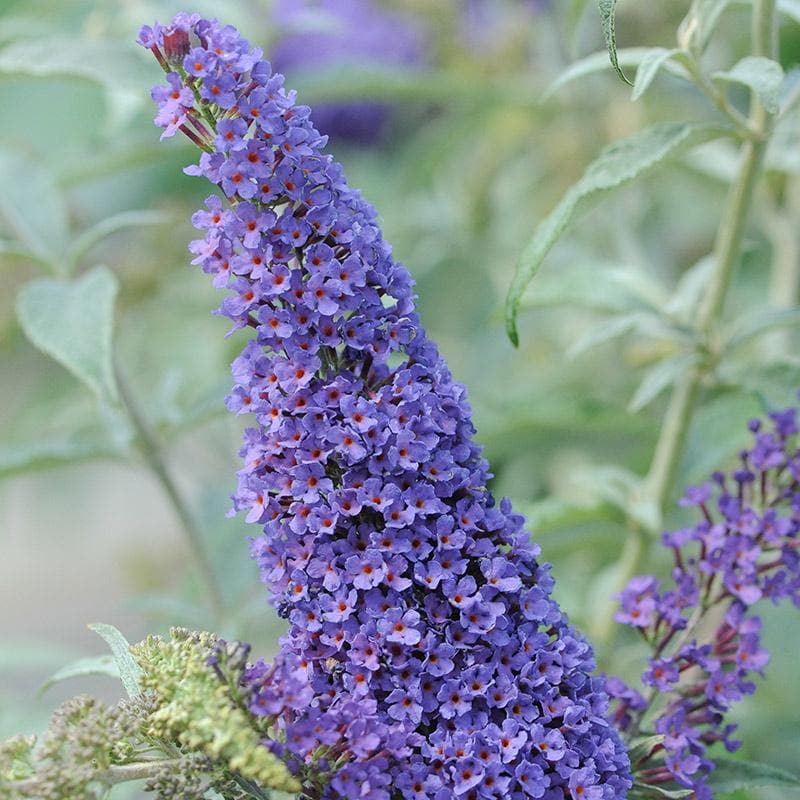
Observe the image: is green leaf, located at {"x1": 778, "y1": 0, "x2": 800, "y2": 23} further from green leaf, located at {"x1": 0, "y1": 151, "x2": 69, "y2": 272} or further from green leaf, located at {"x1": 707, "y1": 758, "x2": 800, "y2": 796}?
green leaf, located at {"x1": 0, "y1": 151, "x2": 69, "y2": 272}

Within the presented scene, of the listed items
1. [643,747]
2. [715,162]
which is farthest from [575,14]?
[643,747]

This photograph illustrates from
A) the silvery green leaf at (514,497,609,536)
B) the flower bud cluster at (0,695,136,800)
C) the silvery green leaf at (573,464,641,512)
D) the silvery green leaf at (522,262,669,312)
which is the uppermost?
the silvery green leaf at (522,262,669,312)

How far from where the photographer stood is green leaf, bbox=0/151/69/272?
4.17ft

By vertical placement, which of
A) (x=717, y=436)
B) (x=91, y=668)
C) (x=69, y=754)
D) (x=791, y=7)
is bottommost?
(x=69, y=754)

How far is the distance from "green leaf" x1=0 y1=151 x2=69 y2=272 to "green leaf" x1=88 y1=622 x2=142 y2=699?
23.4 inches

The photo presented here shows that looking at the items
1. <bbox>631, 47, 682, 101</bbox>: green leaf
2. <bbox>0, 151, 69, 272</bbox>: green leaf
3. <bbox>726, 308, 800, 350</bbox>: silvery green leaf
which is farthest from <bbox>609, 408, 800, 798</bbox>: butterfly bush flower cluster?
<bbox>0, 151, 69, 272</bbox>: green leaf

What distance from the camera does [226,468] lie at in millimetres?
2021

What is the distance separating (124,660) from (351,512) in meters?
0.17

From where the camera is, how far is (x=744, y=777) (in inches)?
32.5

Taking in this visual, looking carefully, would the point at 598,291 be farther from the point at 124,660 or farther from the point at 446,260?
the point at 446,260

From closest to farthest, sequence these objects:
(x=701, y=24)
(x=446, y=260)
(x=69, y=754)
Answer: (x=69, y=754) < (x=701, y=24) < (x=446, y=260)

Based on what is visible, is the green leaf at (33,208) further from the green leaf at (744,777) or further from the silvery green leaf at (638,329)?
the green leaf at (744,777)

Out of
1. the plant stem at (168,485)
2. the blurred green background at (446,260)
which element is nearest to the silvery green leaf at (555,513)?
the blurred green background at (446,260)

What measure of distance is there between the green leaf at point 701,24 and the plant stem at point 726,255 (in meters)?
0.03
